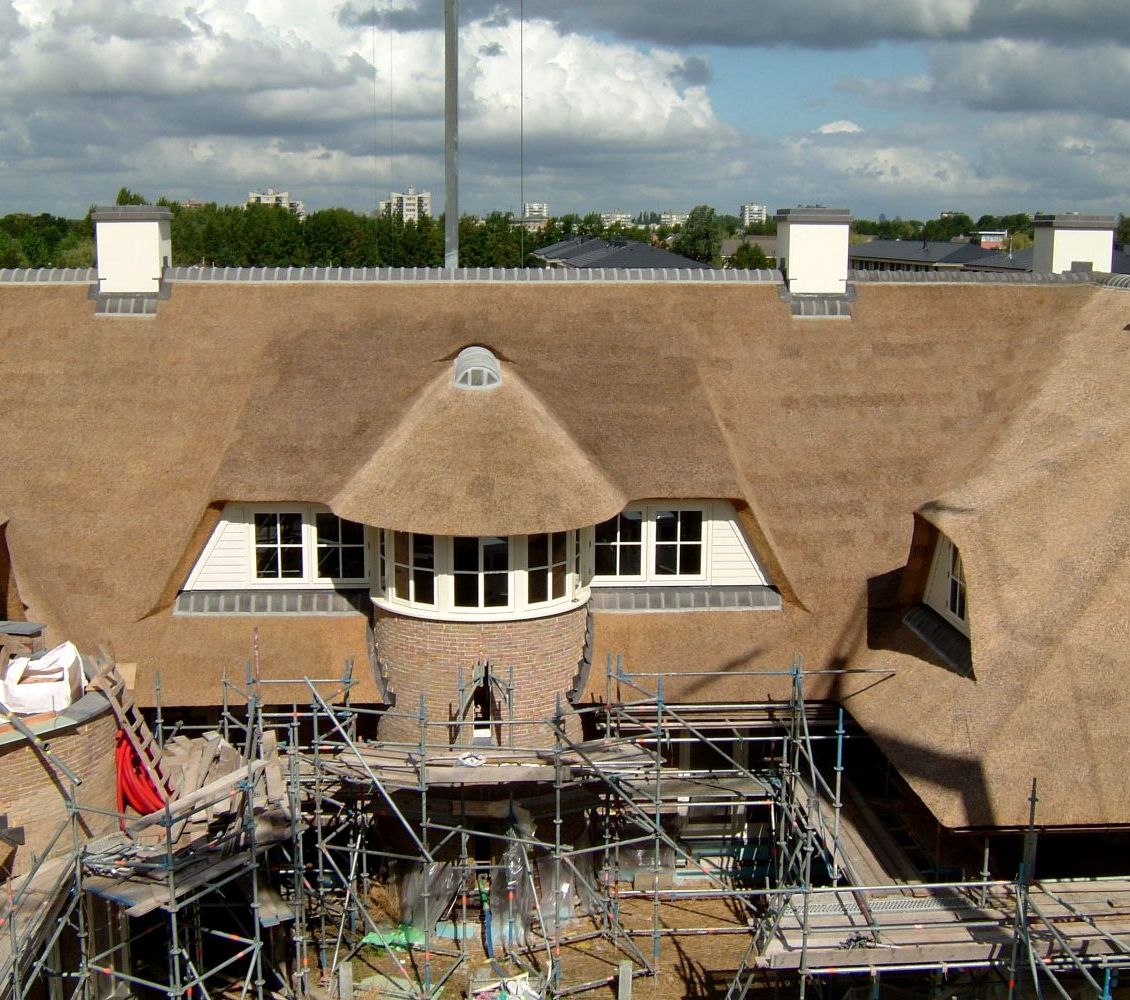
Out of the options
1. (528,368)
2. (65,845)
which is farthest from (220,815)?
(528,368)

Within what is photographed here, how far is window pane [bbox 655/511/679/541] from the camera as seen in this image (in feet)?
53.3

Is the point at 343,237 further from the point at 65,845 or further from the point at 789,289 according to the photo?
the point at 65,845

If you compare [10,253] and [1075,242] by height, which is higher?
[10,253]


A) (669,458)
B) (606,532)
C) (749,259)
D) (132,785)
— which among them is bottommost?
(132,785)

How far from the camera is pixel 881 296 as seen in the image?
1869 cm

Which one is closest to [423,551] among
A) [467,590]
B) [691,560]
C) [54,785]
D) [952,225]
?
[467,590]

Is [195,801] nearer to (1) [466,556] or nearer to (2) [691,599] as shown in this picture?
(1) [466,556]

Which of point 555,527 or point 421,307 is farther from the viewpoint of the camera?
point 421,307

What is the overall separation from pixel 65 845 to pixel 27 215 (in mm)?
117911

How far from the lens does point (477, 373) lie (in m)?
15.4

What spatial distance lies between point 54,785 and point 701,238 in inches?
3695

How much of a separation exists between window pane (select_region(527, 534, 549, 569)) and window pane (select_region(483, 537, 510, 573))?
292mm

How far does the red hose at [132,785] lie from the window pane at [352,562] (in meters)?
3.68

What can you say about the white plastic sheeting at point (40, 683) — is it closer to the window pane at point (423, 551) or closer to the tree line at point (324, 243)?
the window pane at point (423, 551)
